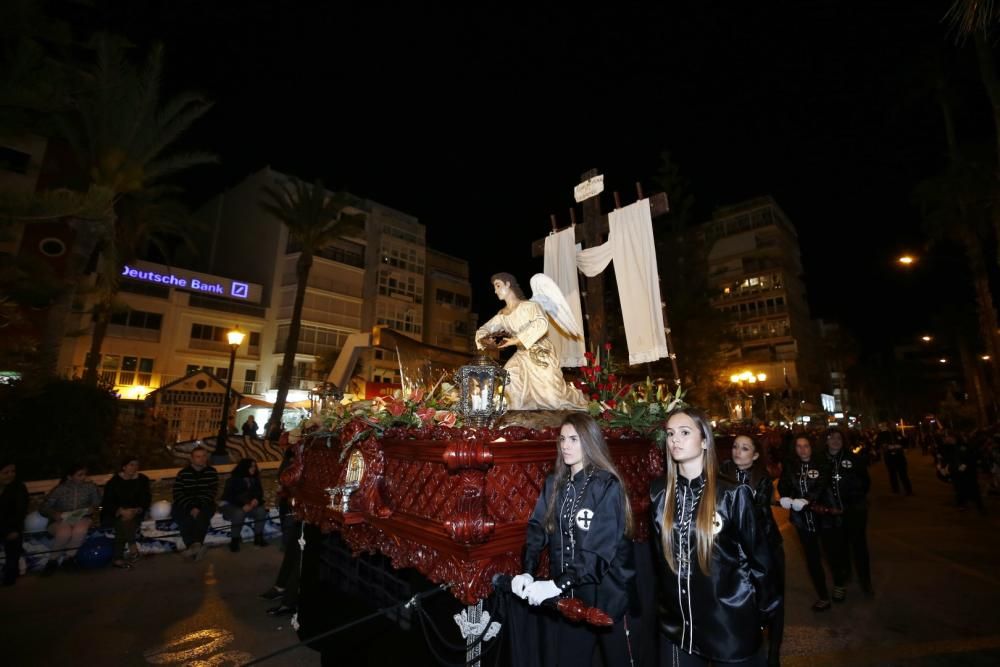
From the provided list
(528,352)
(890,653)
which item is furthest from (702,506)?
(890,653)

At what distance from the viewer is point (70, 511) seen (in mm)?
7043

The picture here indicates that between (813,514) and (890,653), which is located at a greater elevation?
(813,514)

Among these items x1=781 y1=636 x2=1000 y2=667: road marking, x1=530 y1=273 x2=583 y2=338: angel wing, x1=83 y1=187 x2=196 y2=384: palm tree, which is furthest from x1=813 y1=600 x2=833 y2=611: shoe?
x1=83 y1=187 x2=196 y2=384: palm tree

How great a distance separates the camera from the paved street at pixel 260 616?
390cm

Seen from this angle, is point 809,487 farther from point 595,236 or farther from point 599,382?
point 595,236

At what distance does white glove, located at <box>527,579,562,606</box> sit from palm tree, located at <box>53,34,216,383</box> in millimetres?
15553

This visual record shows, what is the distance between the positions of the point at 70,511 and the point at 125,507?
0.69 meters

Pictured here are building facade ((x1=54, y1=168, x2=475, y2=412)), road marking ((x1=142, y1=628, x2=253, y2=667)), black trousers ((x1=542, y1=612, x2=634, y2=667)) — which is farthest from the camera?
building facade ((x1=54, y1=168, x2=475, y2=412))

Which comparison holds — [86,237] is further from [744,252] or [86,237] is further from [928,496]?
[744,252]

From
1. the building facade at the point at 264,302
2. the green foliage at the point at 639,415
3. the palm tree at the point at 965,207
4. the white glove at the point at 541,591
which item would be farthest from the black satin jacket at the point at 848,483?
the building facade at the point at 264,302

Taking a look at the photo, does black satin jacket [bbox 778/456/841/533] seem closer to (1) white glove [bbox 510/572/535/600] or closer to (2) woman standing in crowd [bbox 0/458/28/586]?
(1) white glove [bbox 510/572/535/600]

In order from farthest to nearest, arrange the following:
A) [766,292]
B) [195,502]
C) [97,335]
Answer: [766,292]
[97,335]
[195,502]

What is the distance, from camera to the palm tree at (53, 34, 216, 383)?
13266 millimetres

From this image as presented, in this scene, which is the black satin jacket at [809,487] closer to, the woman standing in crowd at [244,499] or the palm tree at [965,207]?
the woman standing in crowd at [244,499]
